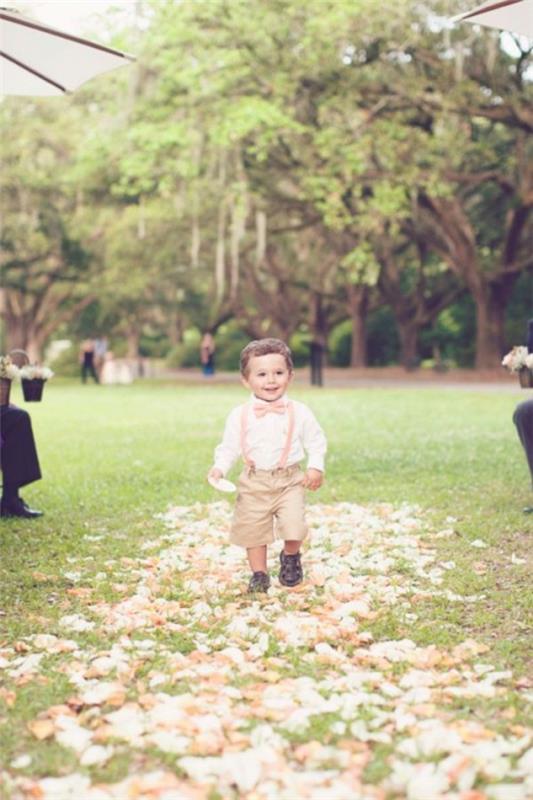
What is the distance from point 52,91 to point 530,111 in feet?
56.9

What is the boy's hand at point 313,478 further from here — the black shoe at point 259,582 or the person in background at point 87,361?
the person in background at point 87,361

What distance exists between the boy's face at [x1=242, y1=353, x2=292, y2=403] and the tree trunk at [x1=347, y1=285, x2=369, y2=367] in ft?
99.8

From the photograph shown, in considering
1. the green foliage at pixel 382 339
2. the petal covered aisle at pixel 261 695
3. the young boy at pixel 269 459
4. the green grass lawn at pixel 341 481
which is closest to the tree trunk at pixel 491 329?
the green grass lawn at pixel 341 481

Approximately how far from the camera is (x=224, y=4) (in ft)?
72.9

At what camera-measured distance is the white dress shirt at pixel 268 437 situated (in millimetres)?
5727

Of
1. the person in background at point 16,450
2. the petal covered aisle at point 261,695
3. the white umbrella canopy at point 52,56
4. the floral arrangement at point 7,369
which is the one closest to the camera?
the petal covered aisle at point 261,695

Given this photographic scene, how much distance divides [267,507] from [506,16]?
345 cm

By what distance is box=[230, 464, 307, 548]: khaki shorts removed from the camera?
5.73 m

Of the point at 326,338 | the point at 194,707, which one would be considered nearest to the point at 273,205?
the point at 326,338

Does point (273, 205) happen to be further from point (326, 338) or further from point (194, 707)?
point (194, 707)

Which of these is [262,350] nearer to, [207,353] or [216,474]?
[216,474]

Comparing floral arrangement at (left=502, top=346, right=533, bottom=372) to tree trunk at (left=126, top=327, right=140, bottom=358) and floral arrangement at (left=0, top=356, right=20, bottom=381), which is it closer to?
floral arrangement at (left=0, top=356, right=20, bottom=381)

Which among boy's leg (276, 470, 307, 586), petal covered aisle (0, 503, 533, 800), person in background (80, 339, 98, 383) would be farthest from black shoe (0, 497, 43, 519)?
person in background (80, 339, 98, 383)

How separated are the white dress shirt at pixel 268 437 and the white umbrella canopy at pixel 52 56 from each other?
2.97 metres
